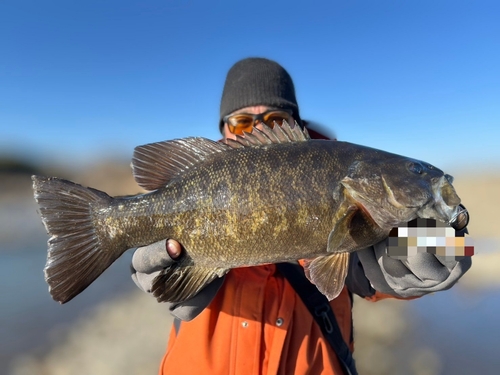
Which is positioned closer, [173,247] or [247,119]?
[173,247]

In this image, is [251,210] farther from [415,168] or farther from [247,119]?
[247,119]

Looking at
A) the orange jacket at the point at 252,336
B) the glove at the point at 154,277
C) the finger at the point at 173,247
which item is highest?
the finger at the point at 173,247

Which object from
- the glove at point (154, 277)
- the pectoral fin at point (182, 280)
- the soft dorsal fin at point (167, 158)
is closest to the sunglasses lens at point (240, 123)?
the soft dorsal fin at point (167, 158)

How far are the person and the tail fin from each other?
13.1 inches

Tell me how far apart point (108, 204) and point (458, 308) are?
6.40 m

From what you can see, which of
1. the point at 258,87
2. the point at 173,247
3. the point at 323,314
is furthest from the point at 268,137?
the point at 258,87

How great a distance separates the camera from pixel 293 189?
2.08 metres

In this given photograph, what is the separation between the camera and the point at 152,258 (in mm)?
2260

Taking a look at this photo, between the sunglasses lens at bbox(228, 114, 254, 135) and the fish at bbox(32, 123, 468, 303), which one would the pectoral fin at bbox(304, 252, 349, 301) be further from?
the sunglasses lens at bbox(228, 114, 254, 135)

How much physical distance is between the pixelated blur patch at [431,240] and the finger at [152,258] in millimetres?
1415

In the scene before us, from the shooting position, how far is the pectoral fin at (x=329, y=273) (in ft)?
7.04

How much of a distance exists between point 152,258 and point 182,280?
0.24 metres

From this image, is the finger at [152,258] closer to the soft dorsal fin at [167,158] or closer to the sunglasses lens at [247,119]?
the soft dorsal fin at [167,158]

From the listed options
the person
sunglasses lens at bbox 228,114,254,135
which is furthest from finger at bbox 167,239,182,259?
sunglasses lens at bbox 228,114,254,135
